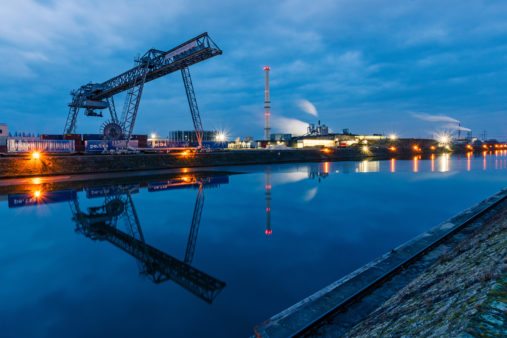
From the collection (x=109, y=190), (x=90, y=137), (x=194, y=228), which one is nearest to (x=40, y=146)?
(x=90, y=137)

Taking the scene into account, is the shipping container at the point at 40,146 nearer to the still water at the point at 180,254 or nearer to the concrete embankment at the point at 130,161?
the concrete embankment at the point at 130,161

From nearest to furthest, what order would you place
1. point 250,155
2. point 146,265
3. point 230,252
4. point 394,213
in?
point 146,265, point 230,252, point 394,213, point 250,155

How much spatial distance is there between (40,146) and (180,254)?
40.1m

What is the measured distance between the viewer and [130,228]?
1281 centimetres

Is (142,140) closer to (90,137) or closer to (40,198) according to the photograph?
(90,137)

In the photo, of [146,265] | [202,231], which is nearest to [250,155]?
[202,231]

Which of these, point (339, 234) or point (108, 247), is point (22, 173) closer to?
point (108, 247)

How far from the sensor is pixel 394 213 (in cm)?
1491

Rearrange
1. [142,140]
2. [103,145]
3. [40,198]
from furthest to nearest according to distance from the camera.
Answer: [142,140] < [103,145] < [40,198]

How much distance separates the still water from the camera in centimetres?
600

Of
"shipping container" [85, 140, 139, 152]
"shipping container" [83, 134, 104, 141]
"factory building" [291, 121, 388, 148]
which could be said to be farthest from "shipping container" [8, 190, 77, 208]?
"factory building" [291, 121, 388, 148]

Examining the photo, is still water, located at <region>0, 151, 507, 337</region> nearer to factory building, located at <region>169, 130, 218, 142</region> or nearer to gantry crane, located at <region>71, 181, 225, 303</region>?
gantry crane, located at <region>71, 181, 225, 303</region>

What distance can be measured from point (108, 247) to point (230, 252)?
5.47m

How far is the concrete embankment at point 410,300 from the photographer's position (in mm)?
2846
